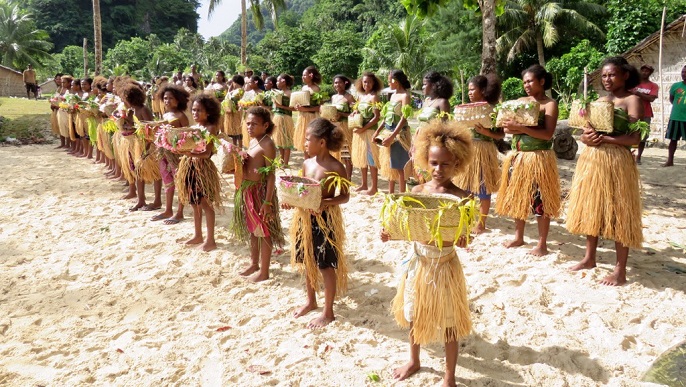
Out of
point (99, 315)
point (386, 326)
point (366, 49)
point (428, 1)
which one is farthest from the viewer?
point (366, 49)

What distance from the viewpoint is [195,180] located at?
430cm

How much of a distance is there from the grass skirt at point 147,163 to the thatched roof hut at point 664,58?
9.43 metres

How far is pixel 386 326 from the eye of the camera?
122 inches

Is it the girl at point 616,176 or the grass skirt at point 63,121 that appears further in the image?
the grass skirt at point 63,121

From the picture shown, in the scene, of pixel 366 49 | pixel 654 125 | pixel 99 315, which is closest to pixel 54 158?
pixel 99 315

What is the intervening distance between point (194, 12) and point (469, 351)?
2357 inches

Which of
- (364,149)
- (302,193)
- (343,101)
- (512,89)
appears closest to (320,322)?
(302,193)

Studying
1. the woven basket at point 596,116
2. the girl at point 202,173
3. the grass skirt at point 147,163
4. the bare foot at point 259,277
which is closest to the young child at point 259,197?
the bare foot at point 259,277

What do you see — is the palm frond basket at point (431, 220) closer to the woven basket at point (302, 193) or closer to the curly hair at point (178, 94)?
the woven basket at point (302, 193)

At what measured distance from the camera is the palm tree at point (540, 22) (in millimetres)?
21453

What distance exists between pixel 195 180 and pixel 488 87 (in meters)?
2.68

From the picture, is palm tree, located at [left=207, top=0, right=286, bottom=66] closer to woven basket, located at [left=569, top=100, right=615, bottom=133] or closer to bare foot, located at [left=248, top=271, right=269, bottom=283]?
bare foot, located at [left=248, top=271, right=269, bottom=283]

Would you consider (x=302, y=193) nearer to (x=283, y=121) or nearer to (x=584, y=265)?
Result: (x=584, y=265)

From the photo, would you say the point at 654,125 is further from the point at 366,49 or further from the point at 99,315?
the point at 366,49
